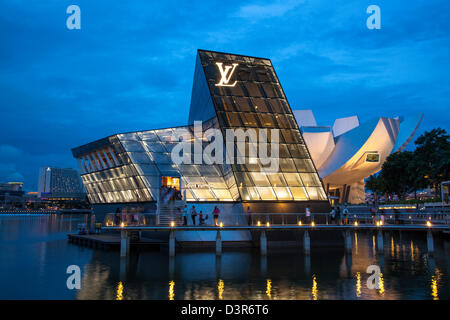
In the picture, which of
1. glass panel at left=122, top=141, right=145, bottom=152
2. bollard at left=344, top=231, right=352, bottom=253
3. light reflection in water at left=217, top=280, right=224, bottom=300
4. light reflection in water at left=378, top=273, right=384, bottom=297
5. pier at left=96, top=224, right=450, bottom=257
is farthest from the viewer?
glass panel at left=122, top=141, right=145, bottom=152

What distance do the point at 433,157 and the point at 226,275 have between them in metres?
52.7

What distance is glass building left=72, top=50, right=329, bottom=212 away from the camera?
1699 inches

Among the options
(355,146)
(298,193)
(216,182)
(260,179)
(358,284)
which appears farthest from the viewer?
(355,146)

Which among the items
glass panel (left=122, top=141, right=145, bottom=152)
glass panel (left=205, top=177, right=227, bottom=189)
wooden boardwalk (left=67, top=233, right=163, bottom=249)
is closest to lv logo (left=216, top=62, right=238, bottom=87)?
glass panel (left=122, top=141, right=145, bottom=152)

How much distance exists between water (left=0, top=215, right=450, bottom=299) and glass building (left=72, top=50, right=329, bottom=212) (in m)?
6.99

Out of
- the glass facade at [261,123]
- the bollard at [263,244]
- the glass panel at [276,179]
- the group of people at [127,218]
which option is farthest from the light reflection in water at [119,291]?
the glass panel at [276,179]

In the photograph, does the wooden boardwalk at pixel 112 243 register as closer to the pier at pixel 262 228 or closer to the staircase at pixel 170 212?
the staircase at pixel 170 212

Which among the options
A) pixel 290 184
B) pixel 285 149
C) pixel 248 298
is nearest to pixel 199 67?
pixel 285 149

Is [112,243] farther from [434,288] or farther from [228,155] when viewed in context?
[434,288]

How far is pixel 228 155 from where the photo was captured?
44406 mm

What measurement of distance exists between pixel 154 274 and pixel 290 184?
20999 millimetres

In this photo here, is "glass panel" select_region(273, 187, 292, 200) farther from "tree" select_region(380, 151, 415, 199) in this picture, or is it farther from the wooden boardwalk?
"tree" select_region(380, 151, 415, 199)

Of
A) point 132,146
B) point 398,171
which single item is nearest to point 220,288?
point 132,146

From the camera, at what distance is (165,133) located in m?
51.5
